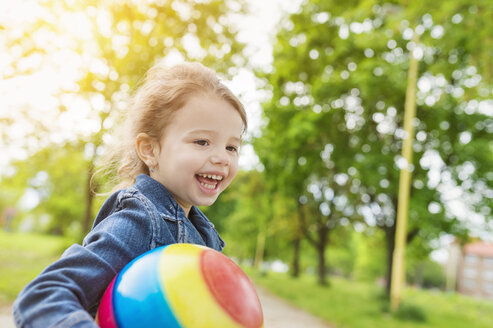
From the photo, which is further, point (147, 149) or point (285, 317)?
point (285, 317)

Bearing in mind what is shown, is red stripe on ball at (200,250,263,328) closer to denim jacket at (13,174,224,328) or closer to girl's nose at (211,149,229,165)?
denim jacket at (13,174,224,328)

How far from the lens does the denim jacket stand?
55.4 inches

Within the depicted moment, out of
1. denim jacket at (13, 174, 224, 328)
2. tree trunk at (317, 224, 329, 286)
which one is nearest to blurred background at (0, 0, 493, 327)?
tree trunk at (317, 224, 329, 286)

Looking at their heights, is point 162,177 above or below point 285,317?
above

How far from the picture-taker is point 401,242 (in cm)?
1256

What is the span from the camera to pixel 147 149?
7.31 feet

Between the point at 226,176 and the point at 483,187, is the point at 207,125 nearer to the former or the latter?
the point at 226,176

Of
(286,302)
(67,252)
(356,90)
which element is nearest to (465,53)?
(356,90)

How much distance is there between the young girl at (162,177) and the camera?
5.17 feet

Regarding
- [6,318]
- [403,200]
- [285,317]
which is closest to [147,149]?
[6,318]

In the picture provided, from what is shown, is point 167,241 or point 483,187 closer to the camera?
point 167,241

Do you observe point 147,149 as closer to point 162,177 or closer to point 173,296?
point 162,177

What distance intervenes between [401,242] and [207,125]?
11682 mm

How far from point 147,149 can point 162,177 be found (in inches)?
7.5
